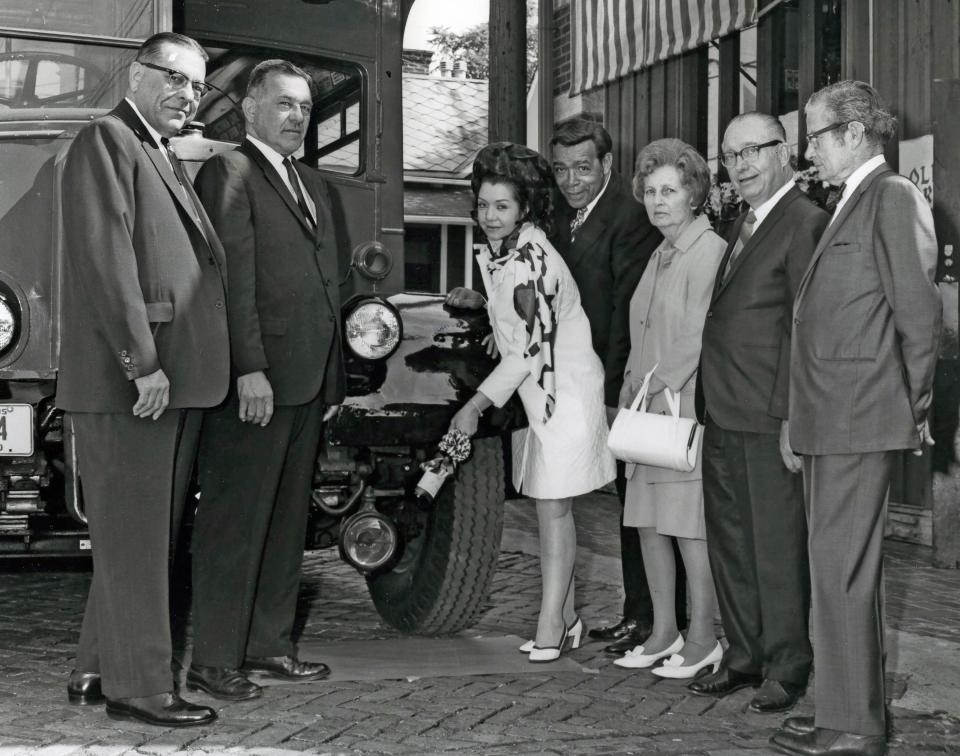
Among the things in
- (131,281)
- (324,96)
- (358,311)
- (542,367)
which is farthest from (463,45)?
(131,281)

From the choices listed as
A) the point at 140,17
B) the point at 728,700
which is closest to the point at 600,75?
the point at 140,17

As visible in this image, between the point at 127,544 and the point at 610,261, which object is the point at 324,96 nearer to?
the point at 610,261

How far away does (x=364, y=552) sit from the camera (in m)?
4.85

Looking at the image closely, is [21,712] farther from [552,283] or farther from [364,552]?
[552,283]

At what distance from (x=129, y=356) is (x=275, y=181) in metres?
0.92

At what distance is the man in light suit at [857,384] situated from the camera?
3.47 meters

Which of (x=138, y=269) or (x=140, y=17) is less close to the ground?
(x=140, y=17)

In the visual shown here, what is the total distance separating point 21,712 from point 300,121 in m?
2.03

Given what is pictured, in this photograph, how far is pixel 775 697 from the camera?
4.07 metres

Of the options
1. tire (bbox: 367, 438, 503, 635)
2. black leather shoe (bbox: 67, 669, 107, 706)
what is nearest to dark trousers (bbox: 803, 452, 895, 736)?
tire (bbox: 367, 438, 503, 635)

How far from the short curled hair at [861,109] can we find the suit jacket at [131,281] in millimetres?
1814

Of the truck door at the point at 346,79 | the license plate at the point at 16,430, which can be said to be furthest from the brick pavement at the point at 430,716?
the truck door at the point at 346,79

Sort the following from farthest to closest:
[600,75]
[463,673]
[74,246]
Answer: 1. [600,75]
2. [463,673]
3. [74,246]

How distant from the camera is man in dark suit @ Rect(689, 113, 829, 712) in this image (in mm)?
4121
